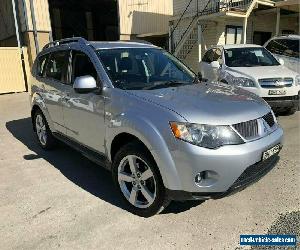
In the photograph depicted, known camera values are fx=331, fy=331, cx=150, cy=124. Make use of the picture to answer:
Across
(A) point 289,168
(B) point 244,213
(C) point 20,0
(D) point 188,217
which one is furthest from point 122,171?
(C) point 20,0

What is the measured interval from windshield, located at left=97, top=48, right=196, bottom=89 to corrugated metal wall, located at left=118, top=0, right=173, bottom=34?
14364mm

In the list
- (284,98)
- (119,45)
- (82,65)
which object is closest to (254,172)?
(119,45)

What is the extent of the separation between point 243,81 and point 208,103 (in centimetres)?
438

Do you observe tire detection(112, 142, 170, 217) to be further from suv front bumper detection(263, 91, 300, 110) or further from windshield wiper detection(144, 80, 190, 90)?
suv front bumper detection(263, 91, 300, 110)

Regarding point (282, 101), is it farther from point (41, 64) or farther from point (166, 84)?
point (41, 64)

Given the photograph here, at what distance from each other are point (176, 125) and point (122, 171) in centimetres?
104

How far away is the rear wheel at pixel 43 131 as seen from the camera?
5766mm

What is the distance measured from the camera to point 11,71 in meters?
14.8

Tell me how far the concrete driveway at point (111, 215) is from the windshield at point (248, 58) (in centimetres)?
391

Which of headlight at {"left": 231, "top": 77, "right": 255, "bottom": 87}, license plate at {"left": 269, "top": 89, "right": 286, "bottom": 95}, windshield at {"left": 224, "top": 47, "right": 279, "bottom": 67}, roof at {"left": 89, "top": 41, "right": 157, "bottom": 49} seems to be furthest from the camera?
windshield at {"left": 224, "top": 47, "right": 279, "bottom": 67}

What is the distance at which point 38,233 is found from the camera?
134 inches

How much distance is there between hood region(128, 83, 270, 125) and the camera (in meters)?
3.12

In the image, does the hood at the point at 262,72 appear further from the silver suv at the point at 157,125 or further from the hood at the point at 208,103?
the hood at the point at 208,103

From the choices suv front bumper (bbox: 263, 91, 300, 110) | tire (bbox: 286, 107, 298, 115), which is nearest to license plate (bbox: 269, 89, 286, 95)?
suv front bumper (bbox: 263, 91, 300, 110)
